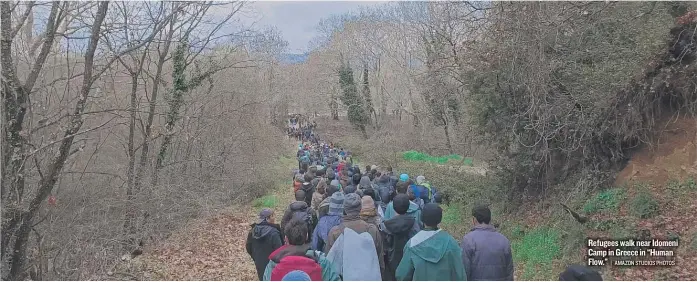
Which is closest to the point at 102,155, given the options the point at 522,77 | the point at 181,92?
the point at 181,92

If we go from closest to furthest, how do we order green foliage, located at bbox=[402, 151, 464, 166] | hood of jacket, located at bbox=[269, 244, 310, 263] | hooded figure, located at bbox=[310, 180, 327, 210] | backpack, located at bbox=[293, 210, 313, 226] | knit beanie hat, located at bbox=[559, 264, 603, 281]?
knit beanie hat, located at bbox=[559, 264, 603, 281]
hood of jacket, located at bbox=[269, 244, 310, 263]
backpack, located at bbox=[293, 210, 313, 226]
hooded figure, located at bbox=[310, 180, 327, 210]
green foliage, located at bbox=[402, 151, 464, 166]

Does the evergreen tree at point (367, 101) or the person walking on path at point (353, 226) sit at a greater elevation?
the evergreen tree at point (367, 101)

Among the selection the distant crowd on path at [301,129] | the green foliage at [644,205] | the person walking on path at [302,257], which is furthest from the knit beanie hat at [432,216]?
the distant crowd on path at [301,129]

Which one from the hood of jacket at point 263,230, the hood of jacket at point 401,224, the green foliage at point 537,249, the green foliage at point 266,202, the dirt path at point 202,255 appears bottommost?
the dirt path at point 202,255

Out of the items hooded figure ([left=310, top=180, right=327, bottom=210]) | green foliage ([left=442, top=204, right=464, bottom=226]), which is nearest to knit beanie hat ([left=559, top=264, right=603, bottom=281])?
hooded figure ([left=310, top=180, right=327, bottom=210])

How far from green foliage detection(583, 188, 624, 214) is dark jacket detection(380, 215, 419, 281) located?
5739mm

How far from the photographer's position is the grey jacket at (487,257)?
4.87 metres

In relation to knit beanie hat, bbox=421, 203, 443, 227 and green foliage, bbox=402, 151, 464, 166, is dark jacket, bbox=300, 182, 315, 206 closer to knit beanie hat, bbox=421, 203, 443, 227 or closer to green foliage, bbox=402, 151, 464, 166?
knit beanie hat, bbox=421, 203, 443, 227

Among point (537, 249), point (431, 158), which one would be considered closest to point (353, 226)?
point (537, 249)

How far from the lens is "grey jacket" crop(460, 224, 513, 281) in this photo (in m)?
4.87

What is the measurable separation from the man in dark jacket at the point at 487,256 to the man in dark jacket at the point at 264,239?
238cm

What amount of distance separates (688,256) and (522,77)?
5.13 meters

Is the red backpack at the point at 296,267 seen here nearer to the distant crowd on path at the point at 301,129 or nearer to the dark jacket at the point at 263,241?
the dark jacket at the point at 263,241

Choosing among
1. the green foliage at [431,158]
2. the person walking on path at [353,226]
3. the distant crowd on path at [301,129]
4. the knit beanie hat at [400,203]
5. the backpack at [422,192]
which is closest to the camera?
the person walking on path at [353,226]
